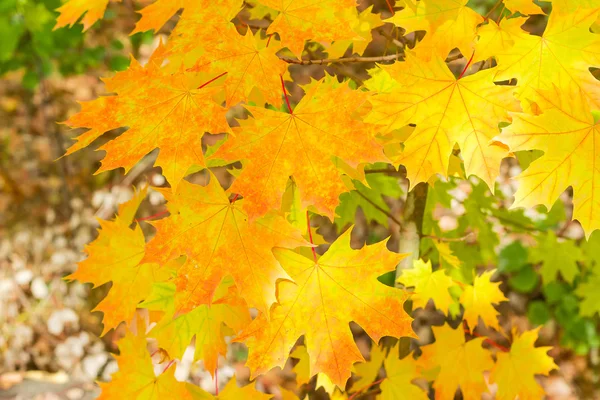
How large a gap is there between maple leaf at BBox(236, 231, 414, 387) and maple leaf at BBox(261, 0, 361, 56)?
14.4 inches

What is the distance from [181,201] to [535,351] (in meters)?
1.10

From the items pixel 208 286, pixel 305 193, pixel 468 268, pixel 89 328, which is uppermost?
pixel 305 193

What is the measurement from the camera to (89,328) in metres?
3.07

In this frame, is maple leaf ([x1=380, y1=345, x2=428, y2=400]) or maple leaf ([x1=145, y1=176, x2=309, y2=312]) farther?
maple leaf ([x1=380, y1=345, x2=428, y2=400])

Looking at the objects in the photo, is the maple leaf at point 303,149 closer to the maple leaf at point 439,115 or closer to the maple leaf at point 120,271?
the maple leaf at point 439,115

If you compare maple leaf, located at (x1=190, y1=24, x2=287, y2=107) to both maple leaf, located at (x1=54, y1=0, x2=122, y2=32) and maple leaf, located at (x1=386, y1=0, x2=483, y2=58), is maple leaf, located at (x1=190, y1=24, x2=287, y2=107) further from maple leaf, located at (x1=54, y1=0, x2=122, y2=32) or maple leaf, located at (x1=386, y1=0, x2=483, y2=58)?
maple leaf, located at (x1=54, y1=0, x2=122, y2=32)

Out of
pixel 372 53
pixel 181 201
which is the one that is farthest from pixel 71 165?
pixel 181 201

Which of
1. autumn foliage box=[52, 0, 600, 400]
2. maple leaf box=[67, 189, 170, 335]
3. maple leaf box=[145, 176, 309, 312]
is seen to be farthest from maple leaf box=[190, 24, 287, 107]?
maple leaf box=[67, 189, 170, 335]

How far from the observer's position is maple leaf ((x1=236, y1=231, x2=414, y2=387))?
0.99 m

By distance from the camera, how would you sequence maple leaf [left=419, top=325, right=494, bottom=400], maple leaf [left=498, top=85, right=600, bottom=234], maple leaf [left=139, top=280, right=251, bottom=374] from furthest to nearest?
maple leaf [left=419, top=325, right=494, bottom=400] → maple leaf [left=139, top=280, right=251, bottom=374] → maple leaf [left=498, top=85, right=600, bottom=234]

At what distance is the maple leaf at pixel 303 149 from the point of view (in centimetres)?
91

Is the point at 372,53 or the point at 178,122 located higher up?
the point at 178,122

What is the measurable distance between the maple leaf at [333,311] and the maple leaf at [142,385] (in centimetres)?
32

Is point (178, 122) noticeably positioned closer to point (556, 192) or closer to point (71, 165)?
point (556, 192)
